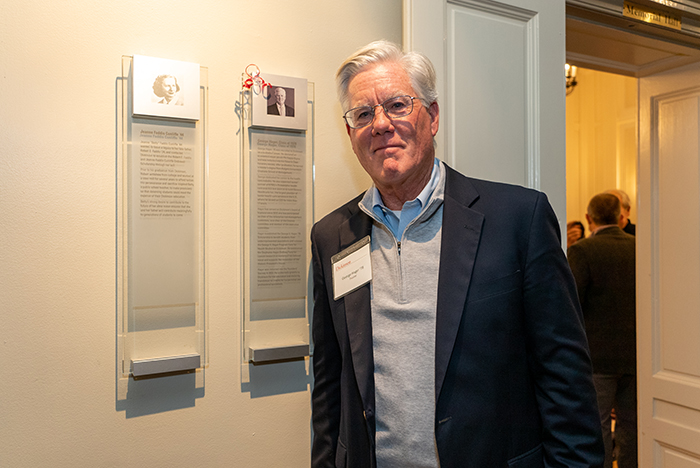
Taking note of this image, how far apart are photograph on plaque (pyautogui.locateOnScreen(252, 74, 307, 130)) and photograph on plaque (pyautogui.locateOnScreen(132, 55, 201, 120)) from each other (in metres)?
0.18

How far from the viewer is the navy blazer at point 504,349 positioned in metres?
1.16

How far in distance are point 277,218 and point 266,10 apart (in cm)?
64

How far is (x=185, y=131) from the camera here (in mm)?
1431

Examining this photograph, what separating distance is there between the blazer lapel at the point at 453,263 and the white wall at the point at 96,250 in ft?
2.03

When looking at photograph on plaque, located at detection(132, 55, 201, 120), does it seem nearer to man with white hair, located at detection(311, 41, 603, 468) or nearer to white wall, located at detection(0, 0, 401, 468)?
white wall, located at detection(0, 0, 401, 468)

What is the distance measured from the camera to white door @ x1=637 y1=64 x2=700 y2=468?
2.54m

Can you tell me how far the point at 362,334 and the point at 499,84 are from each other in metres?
1.03

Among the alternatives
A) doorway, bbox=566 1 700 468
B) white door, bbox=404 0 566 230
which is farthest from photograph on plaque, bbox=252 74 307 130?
doorway, bbox=566 1 700 468

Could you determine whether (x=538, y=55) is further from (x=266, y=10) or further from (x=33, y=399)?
(x=33, y=399)

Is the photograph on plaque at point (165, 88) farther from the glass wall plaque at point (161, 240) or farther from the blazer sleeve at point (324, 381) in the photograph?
the blazer sleeve at point (324, 381)

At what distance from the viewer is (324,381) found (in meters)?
1.45

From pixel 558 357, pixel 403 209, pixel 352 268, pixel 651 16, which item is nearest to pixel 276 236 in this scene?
pixel 352 268

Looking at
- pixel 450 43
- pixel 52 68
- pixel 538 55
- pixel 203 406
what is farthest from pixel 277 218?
pixel 538 55

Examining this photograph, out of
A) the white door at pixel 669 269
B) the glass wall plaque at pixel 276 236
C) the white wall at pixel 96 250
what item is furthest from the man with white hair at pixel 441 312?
the white door at pixel 669 269
